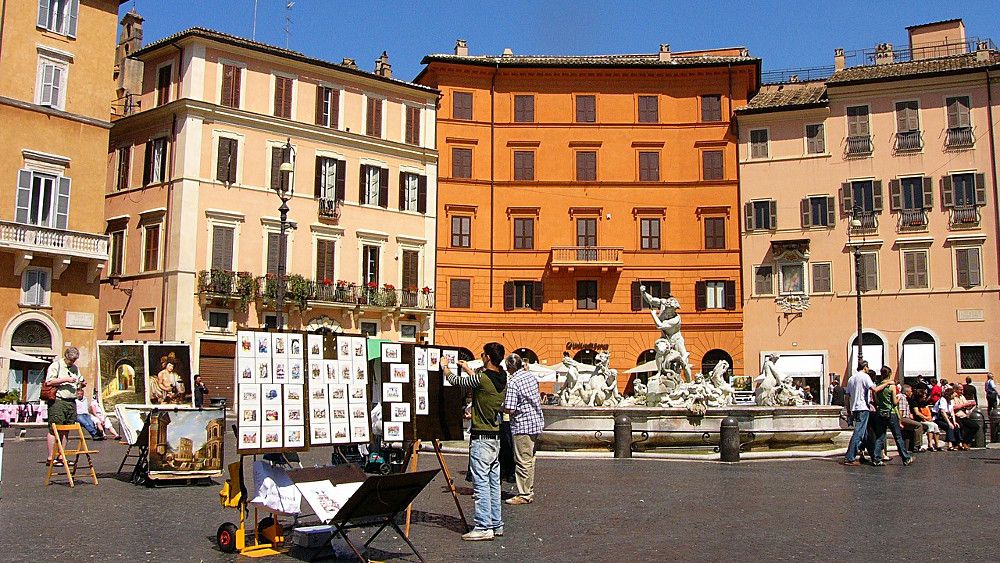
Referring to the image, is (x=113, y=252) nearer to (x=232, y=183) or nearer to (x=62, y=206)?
(x=232, y=183)

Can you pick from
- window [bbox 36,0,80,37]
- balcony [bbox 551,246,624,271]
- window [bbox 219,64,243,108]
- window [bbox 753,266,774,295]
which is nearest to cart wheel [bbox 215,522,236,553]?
window [bbox 36,0,80,37]

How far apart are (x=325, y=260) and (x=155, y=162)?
8.12 meters

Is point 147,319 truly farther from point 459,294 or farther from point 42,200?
point 459,294

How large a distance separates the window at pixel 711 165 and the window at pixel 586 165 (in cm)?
532

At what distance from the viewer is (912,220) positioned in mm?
42562

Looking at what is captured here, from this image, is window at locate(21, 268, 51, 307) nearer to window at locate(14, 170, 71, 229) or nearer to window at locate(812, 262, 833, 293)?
window at locate(14, 170, 71, 229)

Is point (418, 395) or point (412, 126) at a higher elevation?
point (412, 126)

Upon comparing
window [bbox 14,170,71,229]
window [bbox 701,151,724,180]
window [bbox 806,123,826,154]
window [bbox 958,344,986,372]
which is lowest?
window [bbox 958,344,986,372]

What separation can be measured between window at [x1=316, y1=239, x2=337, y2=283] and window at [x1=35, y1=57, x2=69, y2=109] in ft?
41.4

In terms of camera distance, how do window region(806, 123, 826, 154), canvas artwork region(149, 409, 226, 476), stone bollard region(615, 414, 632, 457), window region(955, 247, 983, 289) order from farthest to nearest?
1. window region(806, 123, 826, 154)
2. window region(955, 247, 983, 289)
3. stone bollard region(615, 414, 632, 457)
4. canvas artwork region(149, 409, 226, 476)

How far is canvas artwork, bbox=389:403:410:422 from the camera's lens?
9.76 metres

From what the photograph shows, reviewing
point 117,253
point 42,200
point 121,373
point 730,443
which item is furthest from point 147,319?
point 730,443

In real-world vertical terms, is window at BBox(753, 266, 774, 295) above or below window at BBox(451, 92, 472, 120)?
below

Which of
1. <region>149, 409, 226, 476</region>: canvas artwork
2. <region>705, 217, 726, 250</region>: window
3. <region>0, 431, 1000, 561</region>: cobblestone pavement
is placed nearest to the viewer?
<region>0, 431, 1000, 561</region>: cobblestone pavement
